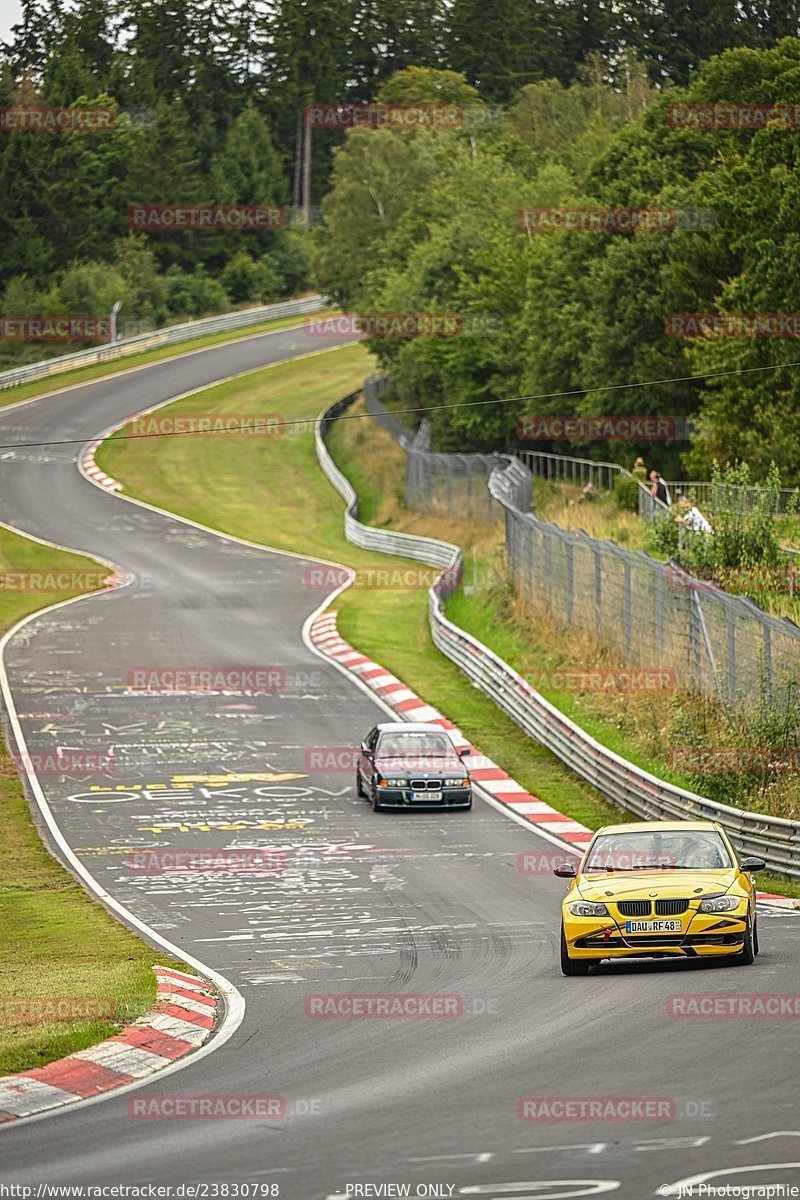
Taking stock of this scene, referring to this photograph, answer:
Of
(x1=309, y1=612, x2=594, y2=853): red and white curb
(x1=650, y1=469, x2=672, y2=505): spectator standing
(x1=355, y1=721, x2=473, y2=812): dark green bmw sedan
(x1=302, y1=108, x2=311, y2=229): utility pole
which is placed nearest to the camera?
(x1=309, y1=612, x2=594, y2=853): red and white curb

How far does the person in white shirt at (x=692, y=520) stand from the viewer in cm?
2961

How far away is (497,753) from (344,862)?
806 cm

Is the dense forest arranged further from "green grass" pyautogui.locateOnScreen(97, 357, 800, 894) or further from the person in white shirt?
the person in white shirt

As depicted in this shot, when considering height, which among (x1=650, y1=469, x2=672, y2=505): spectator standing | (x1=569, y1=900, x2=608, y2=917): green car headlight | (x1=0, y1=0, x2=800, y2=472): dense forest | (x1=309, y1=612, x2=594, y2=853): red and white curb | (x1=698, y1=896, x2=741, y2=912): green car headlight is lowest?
(x1=309, y1=612, x2=594, y2=853): red and white curb

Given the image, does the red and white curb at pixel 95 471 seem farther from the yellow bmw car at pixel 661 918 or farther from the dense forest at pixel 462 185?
the yellow bmw car at pixel 661 918

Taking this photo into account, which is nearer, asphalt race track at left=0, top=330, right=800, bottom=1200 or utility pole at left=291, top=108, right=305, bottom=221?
asphalt race track at left=0, top=330, right=800, bottom=1200

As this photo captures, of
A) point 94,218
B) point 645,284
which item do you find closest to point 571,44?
point 94,218

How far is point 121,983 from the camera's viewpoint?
1514cm

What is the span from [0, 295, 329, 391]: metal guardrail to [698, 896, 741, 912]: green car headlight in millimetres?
76372

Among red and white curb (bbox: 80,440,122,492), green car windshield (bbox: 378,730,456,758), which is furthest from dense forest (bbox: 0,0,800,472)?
green car windshield (bbox: 378,730,456,758)

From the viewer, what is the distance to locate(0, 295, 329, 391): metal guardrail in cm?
8931

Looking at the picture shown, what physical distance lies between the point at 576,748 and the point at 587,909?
13352 mm

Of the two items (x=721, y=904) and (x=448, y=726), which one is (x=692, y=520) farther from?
(x=721, y=904)

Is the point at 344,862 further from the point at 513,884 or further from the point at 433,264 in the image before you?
the point at 433,264
